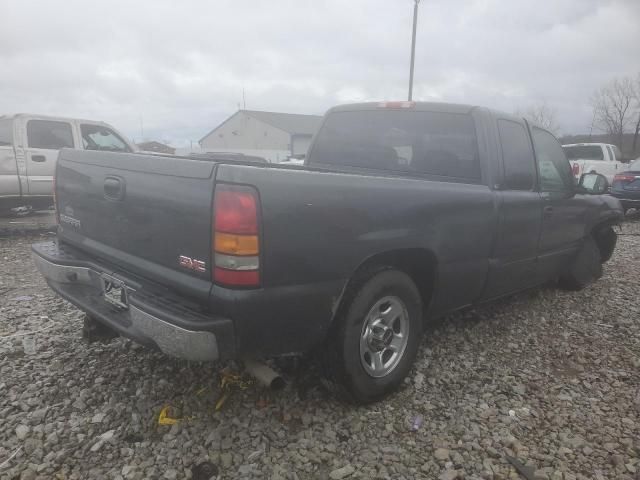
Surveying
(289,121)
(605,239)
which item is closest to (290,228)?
(605,239)

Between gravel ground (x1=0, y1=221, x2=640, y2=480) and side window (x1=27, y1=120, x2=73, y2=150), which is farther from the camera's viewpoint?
side window (x1=27, y1=120, x2=73, y2=150)

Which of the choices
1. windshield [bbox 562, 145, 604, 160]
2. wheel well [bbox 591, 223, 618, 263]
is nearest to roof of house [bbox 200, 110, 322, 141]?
windshield [bbox 562, 145, 604, 160]

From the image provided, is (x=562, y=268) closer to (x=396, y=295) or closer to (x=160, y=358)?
(x=396, y=295)

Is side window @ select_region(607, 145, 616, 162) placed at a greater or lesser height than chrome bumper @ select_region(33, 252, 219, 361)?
greater

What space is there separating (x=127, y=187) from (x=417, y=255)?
171 centimetres

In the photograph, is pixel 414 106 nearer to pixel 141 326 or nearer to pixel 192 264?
pixel 192 264

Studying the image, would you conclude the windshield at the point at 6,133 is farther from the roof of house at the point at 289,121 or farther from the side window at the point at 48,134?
the roof of house at the point at 289,121

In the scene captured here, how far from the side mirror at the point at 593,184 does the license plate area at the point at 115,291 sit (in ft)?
13.3

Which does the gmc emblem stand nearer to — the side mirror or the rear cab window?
the rear cab window

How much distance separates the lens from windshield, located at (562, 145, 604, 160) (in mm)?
14562

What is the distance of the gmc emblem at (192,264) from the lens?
6.88ft

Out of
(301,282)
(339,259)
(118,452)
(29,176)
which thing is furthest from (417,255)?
(29,176)

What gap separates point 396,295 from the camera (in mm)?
2721

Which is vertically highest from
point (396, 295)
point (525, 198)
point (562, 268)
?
point (525, 198)
